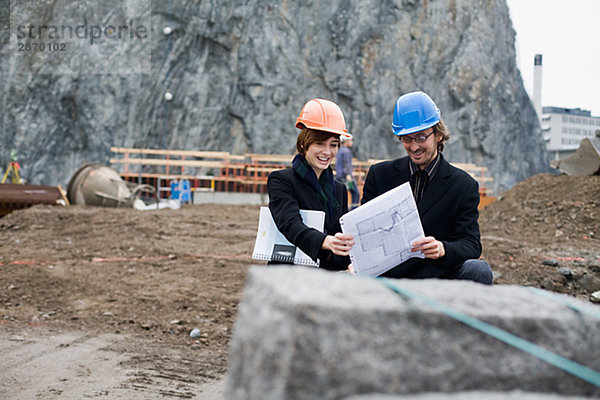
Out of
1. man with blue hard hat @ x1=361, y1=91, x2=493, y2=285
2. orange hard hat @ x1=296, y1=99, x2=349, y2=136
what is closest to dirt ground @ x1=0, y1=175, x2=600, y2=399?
man with blue hard hat @ x1=361, y1=91, x2=493, y2=285

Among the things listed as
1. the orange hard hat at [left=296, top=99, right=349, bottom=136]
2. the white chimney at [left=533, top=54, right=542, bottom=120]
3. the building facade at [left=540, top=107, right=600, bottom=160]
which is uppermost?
the white chimney at [left=533, top=54, right=542, bottom=120]

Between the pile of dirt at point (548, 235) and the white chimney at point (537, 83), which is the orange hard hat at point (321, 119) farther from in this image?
the white chimney at point (537, 83)

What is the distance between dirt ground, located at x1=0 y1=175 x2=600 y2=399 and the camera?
12.1 feet

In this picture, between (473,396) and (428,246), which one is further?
(428,246)

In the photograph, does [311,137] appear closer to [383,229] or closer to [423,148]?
[423,148]

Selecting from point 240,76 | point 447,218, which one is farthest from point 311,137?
point 240,76

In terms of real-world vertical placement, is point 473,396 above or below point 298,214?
below

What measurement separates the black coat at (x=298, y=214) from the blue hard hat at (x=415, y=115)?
1.94 feet

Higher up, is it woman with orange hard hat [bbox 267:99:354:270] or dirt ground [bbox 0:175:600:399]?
woman with orange hard hat [bbox 267:99:354:270]

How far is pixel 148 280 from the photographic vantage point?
6527 mm

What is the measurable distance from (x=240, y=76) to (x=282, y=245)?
27605 millimetres

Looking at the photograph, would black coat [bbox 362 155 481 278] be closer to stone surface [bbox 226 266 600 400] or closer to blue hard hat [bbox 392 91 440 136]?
blue hard hat [bbox 392 91 440 136]

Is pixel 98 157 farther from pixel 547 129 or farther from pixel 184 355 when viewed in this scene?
pixel 547 129

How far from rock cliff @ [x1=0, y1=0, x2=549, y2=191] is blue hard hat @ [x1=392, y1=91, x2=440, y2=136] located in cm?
2653
